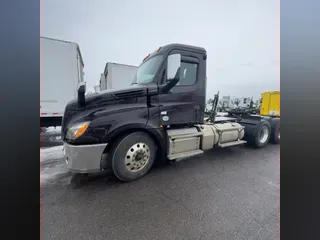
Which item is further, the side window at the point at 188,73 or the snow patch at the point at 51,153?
the snow patch at the point at 51,153

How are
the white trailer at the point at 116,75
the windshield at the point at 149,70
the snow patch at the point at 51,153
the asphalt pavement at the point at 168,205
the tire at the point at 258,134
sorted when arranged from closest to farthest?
the asphalt pavement at the point at 168,205
the windshield at the point at 149,70
the snow patch at the point at 51,153
the tire at the point at 258,134
the white trailer at the point at 116,75

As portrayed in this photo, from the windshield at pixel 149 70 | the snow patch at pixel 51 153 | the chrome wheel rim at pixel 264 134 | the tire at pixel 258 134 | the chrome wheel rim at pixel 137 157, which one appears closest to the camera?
the chrome wheel rim at pixel 137 157

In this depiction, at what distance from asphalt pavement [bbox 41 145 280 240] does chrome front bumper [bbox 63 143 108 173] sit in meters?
0.39

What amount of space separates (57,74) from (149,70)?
3.83 meters

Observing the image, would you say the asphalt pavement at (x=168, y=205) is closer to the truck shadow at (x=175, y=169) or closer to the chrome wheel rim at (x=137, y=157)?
the truck shadow at (x=175, y=169)

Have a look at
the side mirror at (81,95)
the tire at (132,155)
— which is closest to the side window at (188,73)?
the tire at (132,155)

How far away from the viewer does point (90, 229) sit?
1.55 m

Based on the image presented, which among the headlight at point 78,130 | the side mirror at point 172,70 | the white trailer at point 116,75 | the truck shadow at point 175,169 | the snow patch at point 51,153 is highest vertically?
the white trailer at point 116,75

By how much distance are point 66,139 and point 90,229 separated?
1330mm

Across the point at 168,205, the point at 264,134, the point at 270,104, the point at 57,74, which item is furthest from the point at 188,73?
the point at 270,104

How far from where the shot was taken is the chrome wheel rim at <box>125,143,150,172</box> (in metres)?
2.39

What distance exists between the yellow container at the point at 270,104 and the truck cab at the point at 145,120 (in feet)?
13.2

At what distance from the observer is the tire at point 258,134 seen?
4.23m

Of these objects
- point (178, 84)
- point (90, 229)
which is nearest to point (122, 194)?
point (90, 229)
